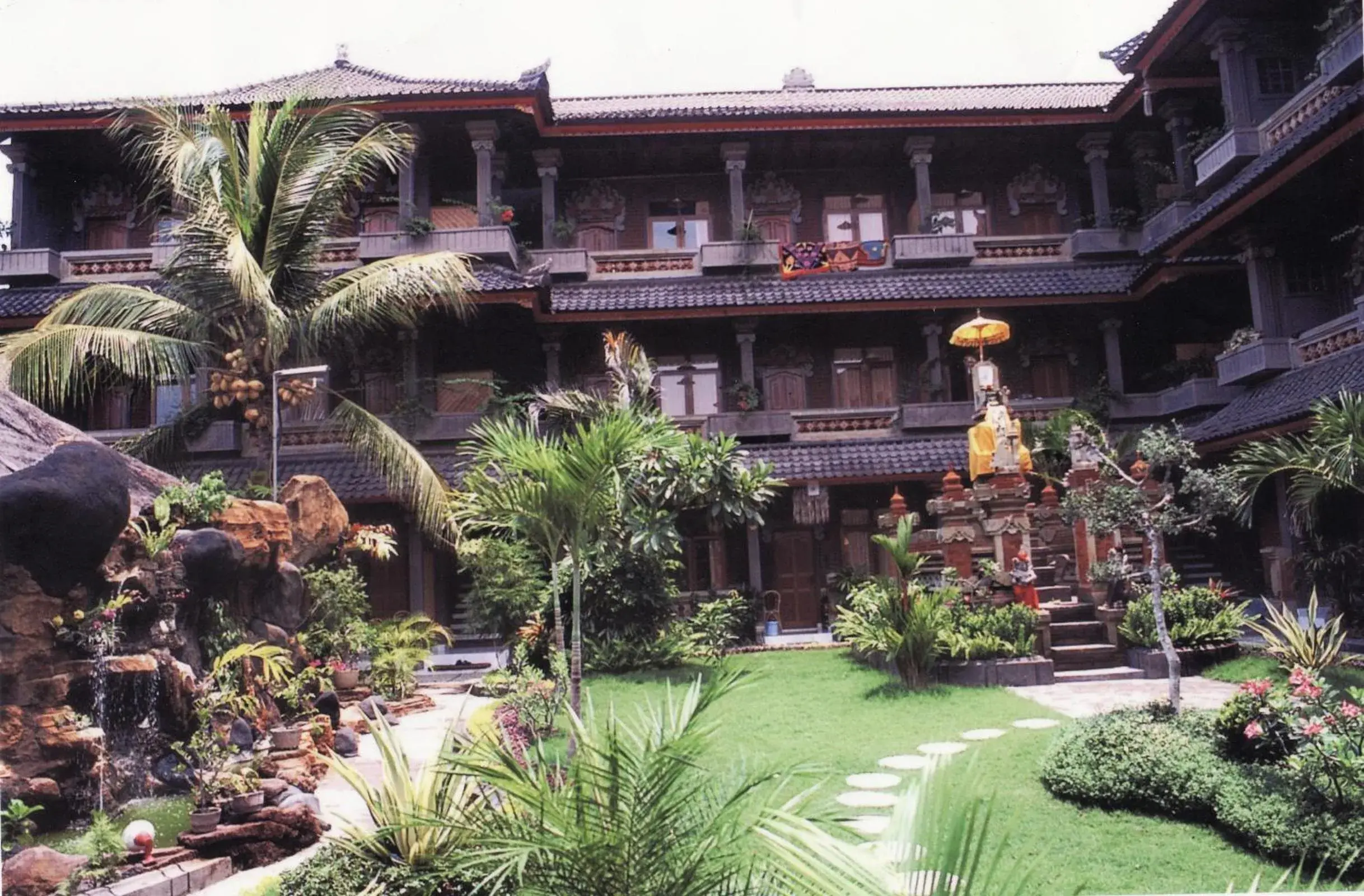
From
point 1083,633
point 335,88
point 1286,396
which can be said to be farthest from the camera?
point 335,88

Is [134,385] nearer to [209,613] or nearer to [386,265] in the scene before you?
[386,265]

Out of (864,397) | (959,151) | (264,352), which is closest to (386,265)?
(264,352)

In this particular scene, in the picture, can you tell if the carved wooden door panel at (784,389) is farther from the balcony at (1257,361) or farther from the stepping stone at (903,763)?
the stepping stone at (903,763)

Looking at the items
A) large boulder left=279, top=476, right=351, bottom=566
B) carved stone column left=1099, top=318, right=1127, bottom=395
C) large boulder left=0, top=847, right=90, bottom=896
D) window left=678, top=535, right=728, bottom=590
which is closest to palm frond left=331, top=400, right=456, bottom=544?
large boulder left=279, top=476, right=351, bottom=566

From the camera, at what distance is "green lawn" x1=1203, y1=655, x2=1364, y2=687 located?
598cm

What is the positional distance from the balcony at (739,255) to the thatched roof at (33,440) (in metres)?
9.35

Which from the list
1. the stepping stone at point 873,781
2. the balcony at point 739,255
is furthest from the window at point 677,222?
the stepping stone at point 873,781

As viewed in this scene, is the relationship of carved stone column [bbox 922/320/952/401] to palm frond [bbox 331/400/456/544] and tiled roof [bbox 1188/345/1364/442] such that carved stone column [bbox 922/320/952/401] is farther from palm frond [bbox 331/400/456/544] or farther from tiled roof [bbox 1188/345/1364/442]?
palm frond [bbox 331/400/456/544]

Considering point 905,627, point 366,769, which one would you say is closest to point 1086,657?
point 905,627

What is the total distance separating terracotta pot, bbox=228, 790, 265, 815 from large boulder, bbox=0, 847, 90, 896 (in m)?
0.78

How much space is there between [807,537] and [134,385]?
923 centimetres

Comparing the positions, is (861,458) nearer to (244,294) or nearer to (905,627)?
(905,627)

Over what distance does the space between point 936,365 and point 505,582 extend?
335 inches

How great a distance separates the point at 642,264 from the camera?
1458 cm
